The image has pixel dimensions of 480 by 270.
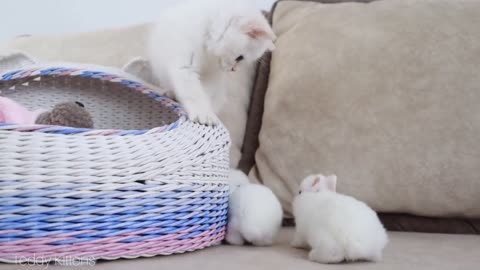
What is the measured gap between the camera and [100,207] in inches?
34.5

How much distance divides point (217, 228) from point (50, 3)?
1.46m

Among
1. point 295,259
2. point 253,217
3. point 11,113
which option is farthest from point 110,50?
point 295,259

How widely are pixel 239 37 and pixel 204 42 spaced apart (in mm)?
85

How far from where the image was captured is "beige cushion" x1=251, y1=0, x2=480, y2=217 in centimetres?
128

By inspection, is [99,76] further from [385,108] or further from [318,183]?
[385,108]

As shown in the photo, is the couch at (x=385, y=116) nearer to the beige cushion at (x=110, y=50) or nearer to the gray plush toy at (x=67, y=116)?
the beige cushion at (x=110, y=50)

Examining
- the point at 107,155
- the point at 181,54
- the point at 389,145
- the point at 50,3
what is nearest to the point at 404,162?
the point at 389,145

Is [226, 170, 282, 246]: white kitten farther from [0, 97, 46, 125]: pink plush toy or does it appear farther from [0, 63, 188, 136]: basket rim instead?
[0, 97, 46, 125]: pink plush toy

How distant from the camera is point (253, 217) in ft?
3.54

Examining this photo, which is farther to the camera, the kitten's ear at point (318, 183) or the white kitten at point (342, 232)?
the kitten's ear at point (318, 183)

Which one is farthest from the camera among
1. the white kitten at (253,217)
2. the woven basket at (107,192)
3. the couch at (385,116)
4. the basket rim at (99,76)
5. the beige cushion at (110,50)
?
the beige cushion at (110,50)

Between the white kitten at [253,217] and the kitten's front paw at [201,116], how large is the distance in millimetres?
169

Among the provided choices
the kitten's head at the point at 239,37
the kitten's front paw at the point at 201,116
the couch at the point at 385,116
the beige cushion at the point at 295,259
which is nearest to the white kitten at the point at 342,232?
the beige cushion at the point at 295,259

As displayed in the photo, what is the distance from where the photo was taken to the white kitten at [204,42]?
3.95 feet
